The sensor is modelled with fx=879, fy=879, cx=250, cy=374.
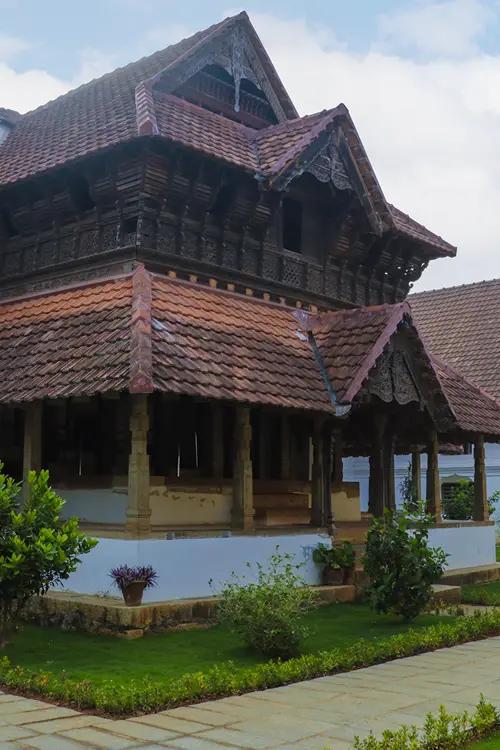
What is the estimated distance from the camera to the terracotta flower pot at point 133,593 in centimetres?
1019

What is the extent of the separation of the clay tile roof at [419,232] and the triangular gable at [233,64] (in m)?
2.99

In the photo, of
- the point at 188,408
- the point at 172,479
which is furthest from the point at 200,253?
the point at 172,479

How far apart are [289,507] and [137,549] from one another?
4880 millimetres

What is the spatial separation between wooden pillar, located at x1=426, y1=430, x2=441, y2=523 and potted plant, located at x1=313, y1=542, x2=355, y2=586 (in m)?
3.70

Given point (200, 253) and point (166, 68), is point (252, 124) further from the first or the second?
point (200, 253)

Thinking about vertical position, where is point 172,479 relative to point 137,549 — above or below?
above

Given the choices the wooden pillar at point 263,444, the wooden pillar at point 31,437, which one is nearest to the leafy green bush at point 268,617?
the wooden pillar at point 31,437

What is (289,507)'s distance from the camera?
1498cm

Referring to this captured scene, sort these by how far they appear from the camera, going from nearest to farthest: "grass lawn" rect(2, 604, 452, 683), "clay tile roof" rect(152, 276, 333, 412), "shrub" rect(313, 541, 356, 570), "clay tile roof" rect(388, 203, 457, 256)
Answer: "grass lawn" rect(2, 604, 452, 683) < "clay tile roof" rect(152, 276, 333, 412) < "shrub" rect(313, 541, 356, 570) < "clay tile roof" rect(388, 203, 457, 256)

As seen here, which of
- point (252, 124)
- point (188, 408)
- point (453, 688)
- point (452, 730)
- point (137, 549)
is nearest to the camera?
point (452, 730)

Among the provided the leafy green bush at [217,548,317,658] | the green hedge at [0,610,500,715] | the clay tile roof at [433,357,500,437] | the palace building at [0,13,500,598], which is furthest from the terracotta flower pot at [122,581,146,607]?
the clay tile roof at [433,357,500,437]

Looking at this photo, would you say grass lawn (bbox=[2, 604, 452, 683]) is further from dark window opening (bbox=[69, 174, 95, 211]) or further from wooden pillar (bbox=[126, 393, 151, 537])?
dark window opening (bbox=[69, 174, 95, 211])

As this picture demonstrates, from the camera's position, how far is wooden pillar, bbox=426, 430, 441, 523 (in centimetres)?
1645

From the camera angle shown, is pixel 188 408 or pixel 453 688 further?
pixel 188 408
